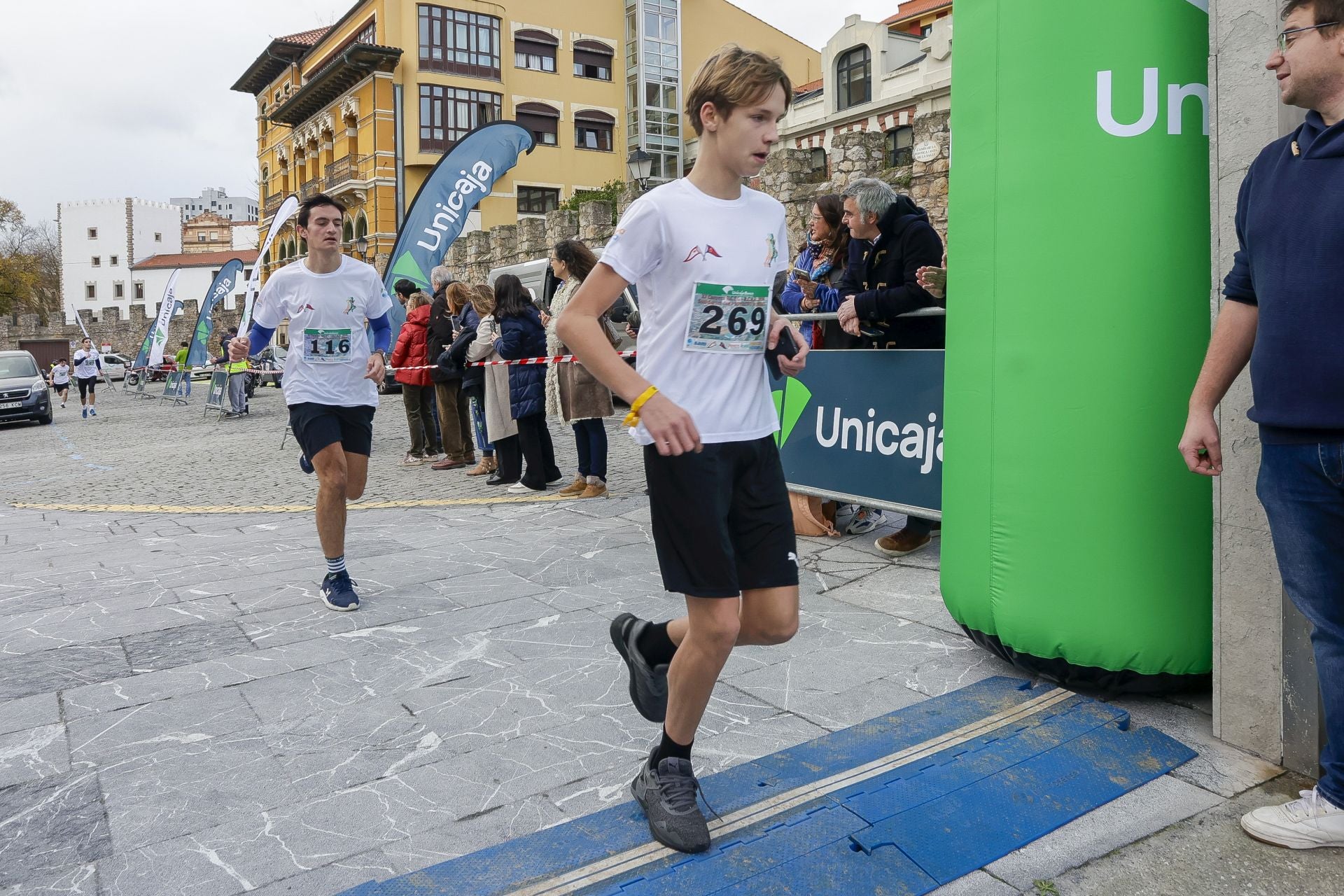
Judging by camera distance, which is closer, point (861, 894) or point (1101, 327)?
point (861, 894)

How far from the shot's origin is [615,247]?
7.95 ft

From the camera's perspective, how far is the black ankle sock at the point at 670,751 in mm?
2672

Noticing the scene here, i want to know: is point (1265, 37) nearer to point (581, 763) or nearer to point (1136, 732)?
point (1136, 732)

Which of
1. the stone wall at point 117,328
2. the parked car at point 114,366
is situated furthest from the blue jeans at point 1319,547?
the stone wall at point 117,328

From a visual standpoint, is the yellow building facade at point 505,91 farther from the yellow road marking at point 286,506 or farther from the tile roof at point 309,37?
the yellow road marking at point 286,506

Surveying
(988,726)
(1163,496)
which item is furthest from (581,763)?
(1163,496)

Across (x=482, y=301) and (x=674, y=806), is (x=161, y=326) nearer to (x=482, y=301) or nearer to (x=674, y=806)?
(x=482, y=301)

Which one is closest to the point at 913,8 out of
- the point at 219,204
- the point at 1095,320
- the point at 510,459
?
the point at 510,459

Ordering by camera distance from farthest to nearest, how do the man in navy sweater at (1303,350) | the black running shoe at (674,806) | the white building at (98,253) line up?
1. the white building at (98,253)
2. the black running shoe at (674,806)
3. the man in navy sweater at (1303,350)

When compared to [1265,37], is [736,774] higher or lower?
lower

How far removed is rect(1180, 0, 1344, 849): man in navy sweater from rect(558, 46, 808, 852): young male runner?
3.50 feet

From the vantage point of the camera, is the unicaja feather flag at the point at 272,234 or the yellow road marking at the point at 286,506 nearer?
the yellow road marking at the point at 286,506

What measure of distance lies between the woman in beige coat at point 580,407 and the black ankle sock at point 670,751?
17.0 feet

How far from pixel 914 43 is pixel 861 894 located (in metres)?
37.7
